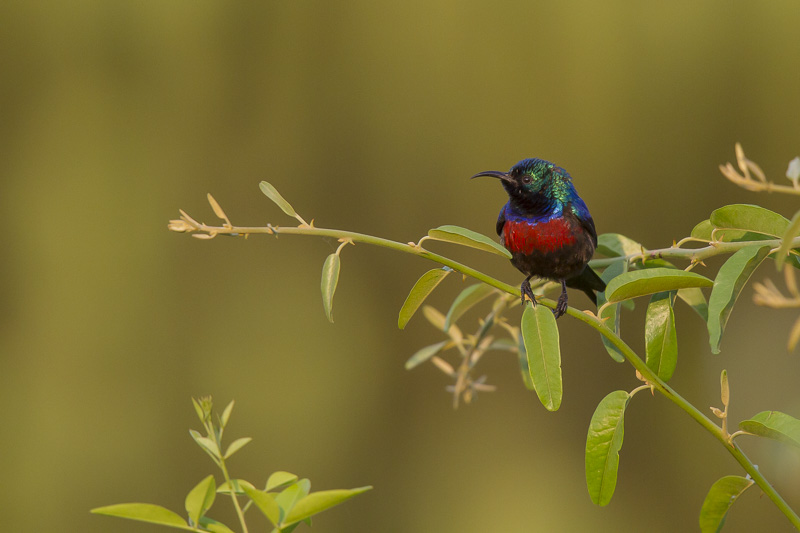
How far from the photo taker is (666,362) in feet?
1.81

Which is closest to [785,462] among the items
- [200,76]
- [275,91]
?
[275,91]

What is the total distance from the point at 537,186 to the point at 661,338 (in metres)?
0.42

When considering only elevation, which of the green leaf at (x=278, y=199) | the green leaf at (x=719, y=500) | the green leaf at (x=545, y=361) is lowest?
the green leaf at (x=719, y=500)

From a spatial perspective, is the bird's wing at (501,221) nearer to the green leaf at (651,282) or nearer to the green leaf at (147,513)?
the green leaf at (651,282)

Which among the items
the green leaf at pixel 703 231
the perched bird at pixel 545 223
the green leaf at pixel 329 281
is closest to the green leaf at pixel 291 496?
the green leaf at pixel 329 281

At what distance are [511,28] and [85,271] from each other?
1.29 m

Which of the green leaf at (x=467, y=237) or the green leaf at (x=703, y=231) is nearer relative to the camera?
the green leaf at (x=467, y=237)

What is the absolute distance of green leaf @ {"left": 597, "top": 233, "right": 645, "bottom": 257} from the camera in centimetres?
75

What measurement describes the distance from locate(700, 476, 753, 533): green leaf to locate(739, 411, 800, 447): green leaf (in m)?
0.03

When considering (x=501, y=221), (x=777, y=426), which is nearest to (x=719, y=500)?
(x=777, y=426)

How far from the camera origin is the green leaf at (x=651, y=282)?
475 millimetres

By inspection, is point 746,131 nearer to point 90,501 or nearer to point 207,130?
point 207,130

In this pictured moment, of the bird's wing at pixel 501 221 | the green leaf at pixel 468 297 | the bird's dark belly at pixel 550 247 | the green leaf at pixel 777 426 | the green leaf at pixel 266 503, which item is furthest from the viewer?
the bird's wing at pixel 501 221

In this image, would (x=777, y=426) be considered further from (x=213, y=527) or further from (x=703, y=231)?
(x=213, y=527)
